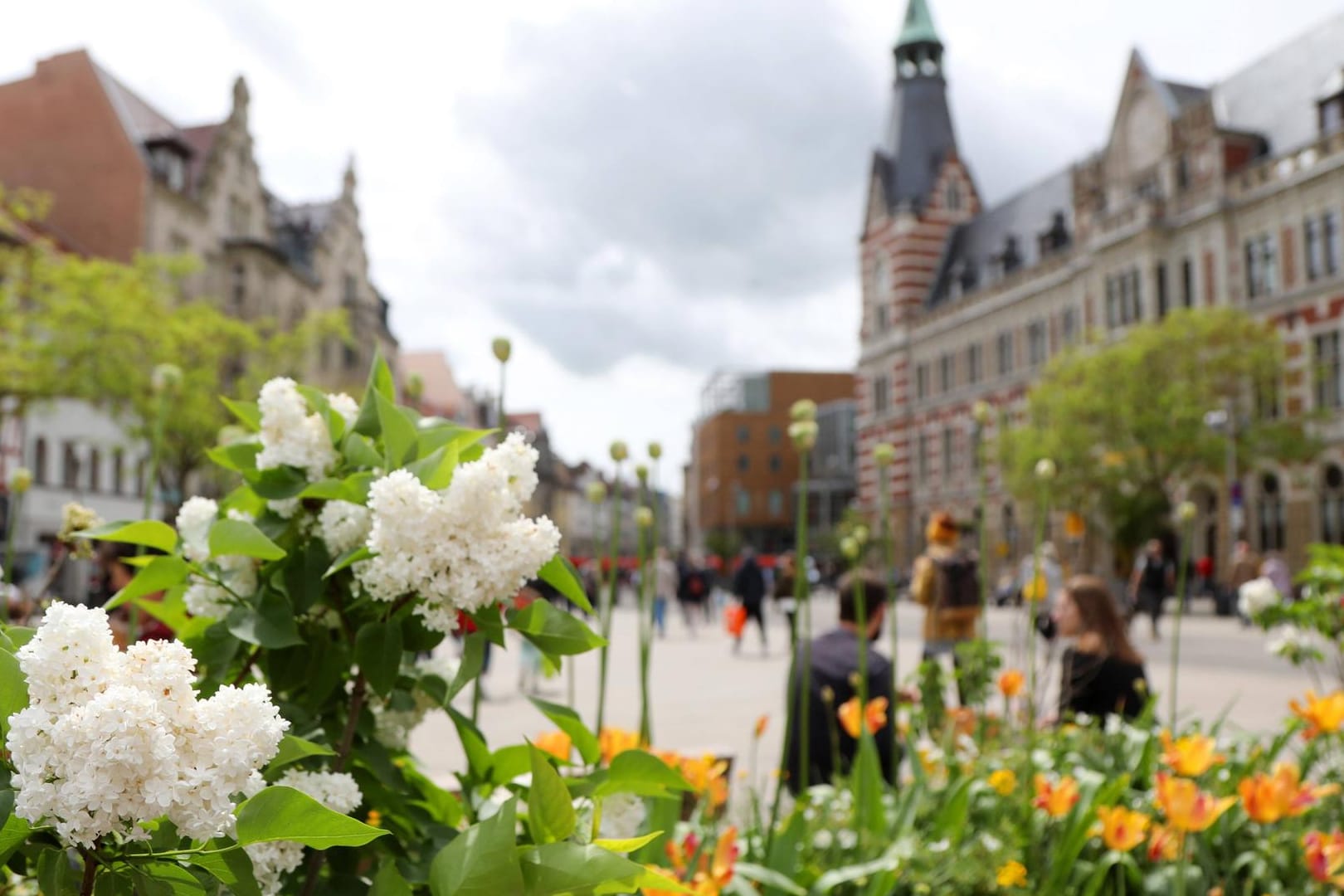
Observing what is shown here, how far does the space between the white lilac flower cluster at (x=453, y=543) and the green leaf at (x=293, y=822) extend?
0.43 m

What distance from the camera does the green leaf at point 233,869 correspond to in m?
1.02

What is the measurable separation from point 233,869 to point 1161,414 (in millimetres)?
30303

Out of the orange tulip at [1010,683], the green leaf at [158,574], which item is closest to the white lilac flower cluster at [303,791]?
the green leaf at [158,574]

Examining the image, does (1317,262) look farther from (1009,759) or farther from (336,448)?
(336,448)

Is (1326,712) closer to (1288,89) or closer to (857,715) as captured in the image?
(857,715)

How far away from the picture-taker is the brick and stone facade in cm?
3084

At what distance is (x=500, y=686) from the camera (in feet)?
43.7

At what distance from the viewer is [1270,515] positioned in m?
31.7

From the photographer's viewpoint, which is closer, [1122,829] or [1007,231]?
[1122,829]

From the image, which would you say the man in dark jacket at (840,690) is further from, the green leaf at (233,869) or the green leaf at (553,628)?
the green leaf at (233,869)

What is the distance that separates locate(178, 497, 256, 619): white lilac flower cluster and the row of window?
2949 centimetres

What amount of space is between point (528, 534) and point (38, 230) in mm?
36656

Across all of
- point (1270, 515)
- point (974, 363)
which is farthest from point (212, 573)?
point (974, 363)

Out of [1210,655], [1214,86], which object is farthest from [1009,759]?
[1214,86]
